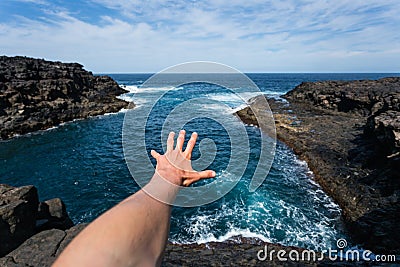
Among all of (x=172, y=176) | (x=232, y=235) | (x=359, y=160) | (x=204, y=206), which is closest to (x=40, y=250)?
(x=172, y=176)

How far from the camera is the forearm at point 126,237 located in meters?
1.34

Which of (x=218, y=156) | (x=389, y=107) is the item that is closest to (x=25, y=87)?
(x=218, y=156)

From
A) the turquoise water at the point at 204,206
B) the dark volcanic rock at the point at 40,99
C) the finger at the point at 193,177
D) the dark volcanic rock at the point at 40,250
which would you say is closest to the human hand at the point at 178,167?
the finger at the point at 193,177

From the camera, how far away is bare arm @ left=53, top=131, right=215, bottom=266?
1.35m

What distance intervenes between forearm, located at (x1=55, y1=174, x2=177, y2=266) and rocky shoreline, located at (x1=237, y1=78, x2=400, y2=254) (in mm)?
3856

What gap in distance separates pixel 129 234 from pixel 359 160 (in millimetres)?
19539

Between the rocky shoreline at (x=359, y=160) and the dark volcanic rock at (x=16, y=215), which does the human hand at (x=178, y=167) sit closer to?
the rocky shoreline at (x=359, y=160)

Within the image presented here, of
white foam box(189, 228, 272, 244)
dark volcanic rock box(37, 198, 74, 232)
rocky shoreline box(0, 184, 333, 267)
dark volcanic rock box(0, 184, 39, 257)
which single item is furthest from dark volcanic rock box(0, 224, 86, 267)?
white foam box(189, 228, 272, 244)

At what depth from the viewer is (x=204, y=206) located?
14.3m

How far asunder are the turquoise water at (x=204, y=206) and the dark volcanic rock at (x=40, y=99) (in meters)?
3.92

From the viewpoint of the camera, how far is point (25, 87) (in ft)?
111

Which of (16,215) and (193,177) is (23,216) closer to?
(16,215)

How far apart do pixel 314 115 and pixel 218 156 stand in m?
17.7

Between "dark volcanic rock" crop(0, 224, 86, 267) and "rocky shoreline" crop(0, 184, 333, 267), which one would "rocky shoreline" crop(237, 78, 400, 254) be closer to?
"rocky shoreline" crop(0, 184, 333, 267)
